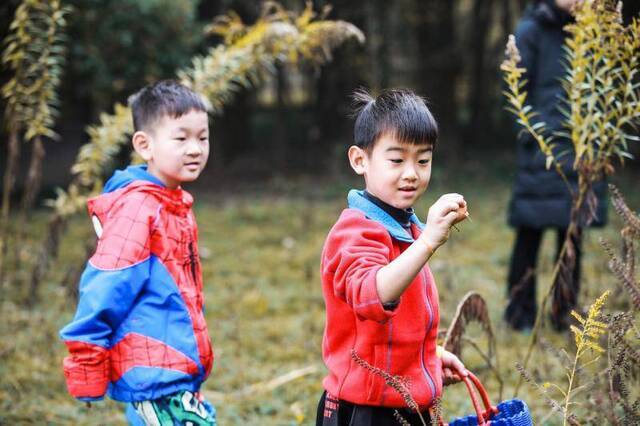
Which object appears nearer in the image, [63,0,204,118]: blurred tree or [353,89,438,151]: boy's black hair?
[353,89,438,151]: boy's black hair

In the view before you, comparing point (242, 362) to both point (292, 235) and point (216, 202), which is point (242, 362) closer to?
point (292, 235)

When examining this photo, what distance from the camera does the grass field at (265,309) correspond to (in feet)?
13.7

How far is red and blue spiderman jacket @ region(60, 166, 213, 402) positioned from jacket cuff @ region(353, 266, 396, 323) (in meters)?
0.98

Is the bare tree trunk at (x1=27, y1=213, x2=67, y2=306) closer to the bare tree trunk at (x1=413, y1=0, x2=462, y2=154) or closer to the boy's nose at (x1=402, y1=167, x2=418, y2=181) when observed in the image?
the boy's nose at (x1=402, y1=167, x2=418, y2=181)

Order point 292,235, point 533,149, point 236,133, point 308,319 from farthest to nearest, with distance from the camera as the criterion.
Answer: point 236,133, point 292,235, point 308,319, point 533,149

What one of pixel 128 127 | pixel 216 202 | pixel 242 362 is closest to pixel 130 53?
pixel 216 202

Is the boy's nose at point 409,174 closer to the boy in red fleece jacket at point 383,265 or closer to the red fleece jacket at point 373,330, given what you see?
the boy in red fleece jacket at point 383,265

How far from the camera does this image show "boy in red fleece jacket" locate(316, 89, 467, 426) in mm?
2207

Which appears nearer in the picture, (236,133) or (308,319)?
Answer: (308,319)

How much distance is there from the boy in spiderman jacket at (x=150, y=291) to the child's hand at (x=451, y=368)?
35.1 inches

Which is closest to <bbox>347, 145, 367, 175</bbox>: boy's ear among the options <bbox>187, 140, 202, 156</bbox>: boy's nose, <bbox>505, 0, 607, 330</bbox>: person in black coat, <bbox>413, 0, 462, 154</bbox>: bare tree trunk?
<bbox>187, 140, 202, 156</bbox>: boy's nose

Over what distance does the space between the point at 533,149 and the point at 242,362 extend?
2343mm

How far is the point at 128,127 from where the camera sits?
4.74 m

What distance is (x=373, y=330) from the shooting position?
7.39 ft
